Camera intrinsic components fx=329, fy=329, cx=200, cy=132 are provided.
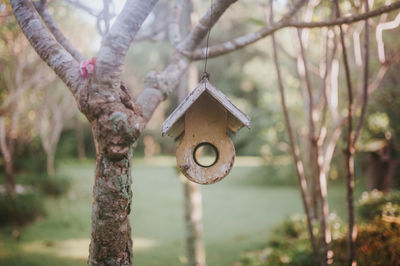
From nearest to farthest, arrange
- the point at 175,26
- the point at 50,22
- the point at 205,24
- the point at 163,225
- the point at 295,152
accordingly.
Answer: the point at 205,24 < the point at 50,22 < the point at 175,26 < the point at 295,152 < the point at 163,225

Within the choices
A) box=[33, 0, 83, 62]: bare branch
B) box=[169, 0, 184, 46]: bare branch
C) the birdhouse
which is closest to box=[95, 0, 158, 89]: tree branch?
the birdhouse

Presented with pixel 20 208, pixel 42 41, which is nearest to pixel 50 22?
pixel 42 41

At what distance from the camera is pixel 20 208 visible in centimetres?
815

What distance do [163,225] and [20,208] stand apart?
357cm

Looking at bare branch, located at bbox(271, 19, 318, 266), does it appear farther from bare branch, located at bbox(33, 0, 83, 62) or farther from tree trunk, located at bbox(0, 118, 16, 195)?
tree trunk, located at bbox(0, 118, 16, 195)

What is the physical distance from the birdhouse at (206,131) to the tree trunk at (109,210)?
0.39m

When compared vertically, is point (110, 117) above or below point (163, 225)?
above

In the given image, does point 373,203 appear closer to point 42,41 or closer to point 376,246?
point 376,246

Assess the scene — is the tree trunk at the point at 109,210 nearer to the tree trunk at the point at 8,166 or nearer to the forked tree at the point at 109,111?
the forked tree at the point at 109,111

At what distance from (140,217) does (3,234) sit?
3.38m

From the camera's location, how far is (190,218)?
4.70 m

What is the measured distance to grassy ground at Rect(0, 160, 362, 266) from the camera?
245 inches

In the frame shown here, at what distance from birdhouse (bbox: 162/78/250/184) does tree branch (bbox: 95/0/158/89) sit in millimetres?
447

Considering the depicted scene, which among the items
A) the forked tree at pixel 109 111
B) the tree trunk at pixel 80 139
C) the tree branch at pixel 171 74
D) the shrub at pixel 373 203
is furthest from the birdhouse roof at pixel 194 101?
the tree trunk at pixel 80 139
